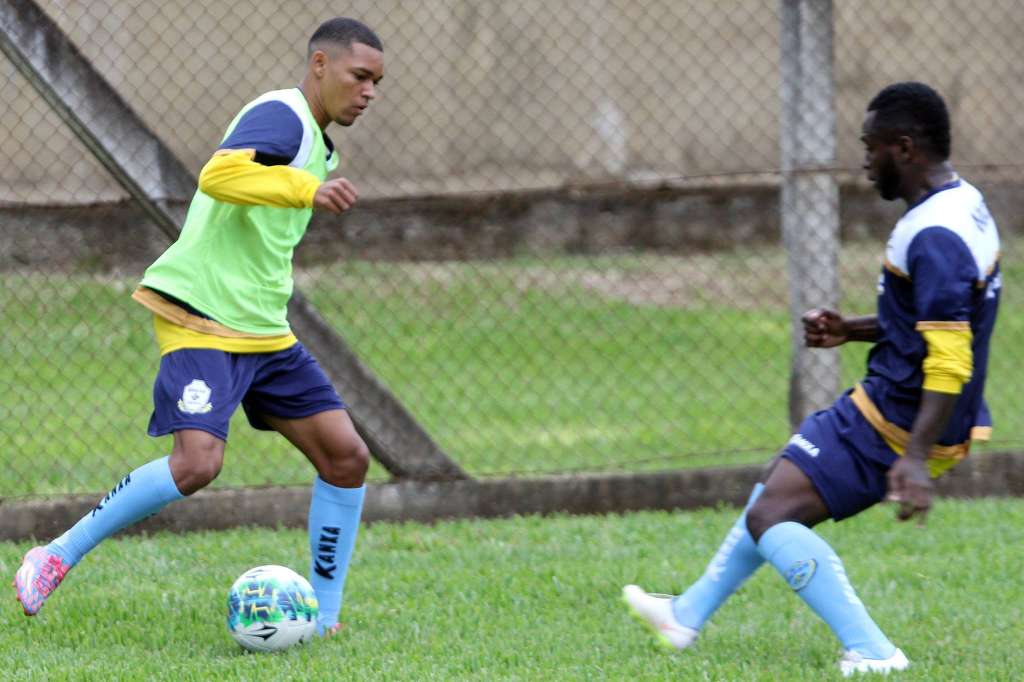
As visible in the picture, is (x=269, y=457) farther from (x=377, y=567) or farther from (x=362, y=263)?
(x=377, y=567)

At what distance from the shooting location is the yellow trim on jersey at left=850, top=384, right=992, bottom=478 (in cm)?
388

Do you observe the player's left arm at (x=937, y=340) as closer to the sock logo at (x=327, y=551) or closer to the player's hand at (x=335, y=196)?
the player's hand at (x=335, y=196)

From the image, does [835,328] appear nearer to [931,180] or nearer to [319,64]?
[931,180]

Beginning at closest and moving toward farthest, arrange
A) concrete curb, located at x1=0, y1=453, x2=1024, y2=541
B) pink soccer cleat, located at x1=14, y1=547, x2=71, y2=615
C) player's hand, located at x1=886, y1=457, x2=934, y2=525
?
player's hand, located at x1=886, y1=457, x2=934, y2=525 < pink soccer cleat, located at x1=14, y1=547, x2=71, y2=615 < concrete curb, located at x1=0, y1=453, x2=1024, y2=541

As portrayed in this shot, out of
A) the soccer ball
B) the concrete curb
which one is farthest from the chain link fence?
the soccer ball

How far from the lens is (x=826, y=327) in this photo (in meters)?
4.21

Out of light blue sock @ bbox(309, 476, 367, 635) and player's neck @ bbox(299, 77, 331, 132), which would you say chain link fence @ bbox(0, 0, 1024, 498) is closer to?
player's neck @ bbox(299, 77, 331, 132)

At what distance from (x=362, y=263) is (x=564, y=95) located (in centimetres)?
409

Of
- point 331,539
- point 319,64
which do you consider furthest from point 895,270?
point 331,539

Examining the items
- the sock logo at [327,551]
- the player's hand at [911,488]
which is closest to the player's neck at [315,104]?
the sock logo at [327,551]

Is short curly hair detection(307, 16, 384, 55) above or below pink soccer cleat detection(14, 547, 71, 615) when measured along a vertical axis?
above

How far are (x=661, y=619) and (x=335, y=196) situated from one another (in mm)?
1533

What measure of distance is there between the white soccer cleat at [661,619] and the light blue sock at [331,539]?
0.91 metres

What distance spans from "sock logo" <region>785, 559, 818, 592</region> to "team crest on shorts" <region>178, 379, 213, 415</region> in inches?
66.5
